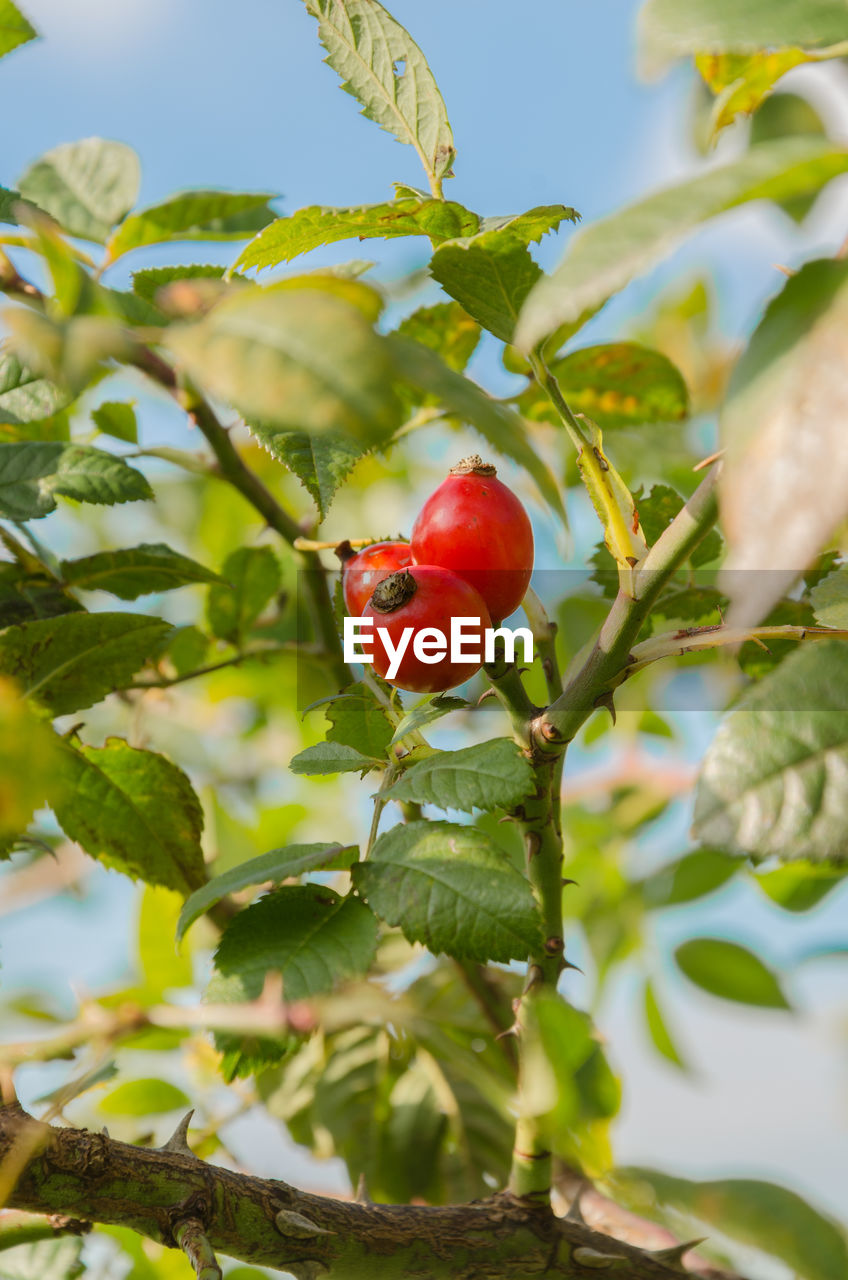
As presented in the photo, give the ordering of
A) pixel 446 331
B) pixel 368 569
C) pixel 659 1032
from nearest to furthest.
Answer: pixel 368 569 < pixel 446 331 < pixel 659 1032

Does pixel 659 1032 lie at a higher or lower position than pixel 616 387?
lower

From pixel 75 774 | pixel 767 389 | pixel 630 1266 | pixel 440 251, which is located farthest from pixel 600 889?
pixel 767 389

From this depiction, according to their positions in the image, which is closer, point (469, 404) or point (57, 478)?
point (469, 404)

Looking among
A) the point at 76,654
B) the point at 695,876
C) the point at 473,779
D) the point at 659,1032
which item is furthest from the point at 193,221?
the point at 659,1032

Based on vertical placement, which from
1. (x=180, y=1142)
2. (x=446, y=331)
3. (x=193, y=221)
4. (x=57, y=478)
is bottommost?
(x=180, y=1142)

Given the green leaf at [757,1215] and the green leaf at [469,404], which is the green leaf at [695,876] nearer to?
the green leaf at [757,1215]

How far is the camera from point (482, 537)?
33.9 inches

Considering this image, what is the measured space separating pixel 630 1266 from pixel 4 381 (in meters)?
1.00

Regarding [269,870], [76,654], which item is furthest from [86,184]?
[269,870]

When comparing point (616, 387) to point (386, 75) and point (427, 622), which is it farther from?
point (427, 622)

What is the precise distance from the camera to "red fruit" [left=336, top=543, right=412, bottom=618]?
0.92 meters

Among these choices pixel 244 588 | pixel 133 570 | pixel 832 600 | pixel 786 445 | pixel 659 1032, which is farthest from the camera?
pixel 659 1032

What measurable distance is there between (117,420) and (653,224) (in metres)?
1.01

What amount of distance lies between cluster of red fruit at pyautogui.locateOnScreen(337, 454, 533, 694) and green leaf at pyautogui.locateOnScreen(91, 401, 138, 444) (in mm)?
529
